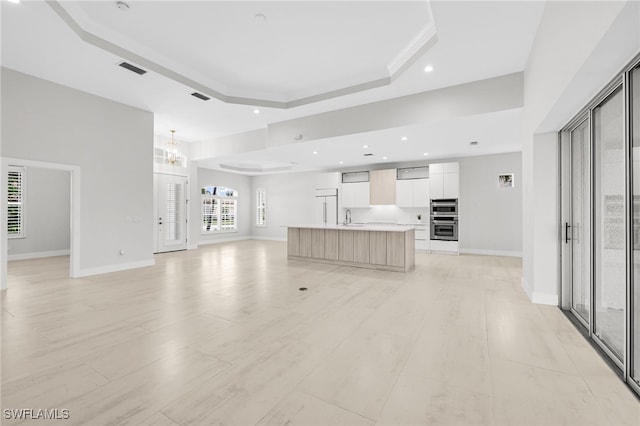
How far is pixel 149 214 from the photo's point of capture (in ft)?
20.8

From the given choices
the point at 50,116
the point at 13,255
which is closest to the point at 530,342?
the point at 50,116

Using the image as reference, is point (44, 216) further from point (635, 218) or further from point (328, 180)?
point (635, 218)

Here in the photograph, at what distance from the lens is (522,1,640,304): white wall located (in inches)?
68.4

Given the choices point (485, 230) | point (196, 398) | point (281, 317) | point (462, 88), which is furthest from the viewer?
point (485, 230)

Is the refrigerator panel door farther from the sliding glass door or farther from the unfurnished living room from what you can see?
the sliding glass door

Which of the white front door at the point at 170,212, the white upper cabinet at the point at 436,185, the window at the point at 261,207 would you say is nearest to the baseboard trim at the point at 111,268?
the white front door at the point at 170,212

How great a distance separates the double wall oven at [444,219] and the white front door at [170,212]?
7.73 m

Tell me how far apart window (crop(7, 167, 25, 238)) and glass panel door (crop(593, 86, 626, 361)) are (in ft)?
36.4

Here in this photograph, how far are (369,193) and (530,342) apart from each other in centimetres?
710

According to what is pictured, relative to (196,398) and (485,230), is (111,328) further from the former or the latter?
(485,230)

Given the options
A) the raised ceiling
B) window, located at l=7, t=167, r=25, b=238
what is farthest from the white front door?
the raised ceiling

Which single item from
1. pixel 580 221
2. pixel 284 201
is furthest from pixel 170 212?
pixel 580 221

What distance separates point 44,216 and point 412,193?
10.3m

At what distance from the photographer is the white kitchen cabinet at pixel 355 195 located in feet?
31.3
